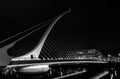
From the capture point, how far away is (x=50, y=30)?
127 ft

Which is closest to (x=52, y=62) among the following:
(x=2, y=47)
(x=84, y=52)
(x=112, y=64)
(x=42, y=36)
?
(x=2, y=47)

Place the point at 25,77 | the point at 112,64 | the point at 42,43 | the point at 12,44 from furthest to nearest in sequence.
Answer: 1. the point at 112,64
2. the point at 42,43
3. the point at 25,77
4. the point at 12,44

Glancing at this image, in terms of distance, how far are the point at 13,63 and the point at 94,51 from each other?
98.0 metres

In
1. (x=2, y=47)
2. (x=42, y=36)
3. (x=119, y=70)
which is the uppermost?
(x=42, y=36)

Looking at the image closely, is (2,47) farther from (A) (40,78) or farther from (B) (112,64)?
(B) (112,64)

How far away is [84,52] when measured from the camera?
113m

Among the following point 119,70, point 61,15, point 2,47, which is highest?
point 61,15

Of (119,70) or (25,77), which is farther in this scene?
(119,70)

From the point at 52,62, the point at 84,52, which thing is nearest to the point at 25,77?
the point at 52,62

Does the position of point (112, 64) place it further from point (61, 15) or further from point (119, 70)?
point (61, 15)

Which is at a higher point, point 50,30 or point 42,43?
point 50,30

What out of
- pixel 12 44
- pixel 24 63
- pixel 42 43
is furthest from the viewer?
pixel 42 43

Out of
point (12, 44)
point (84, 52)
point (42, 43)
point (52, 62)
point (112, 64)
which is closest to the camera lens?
point (12, 44)

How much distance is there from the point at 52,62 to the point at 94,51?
3567 inches
